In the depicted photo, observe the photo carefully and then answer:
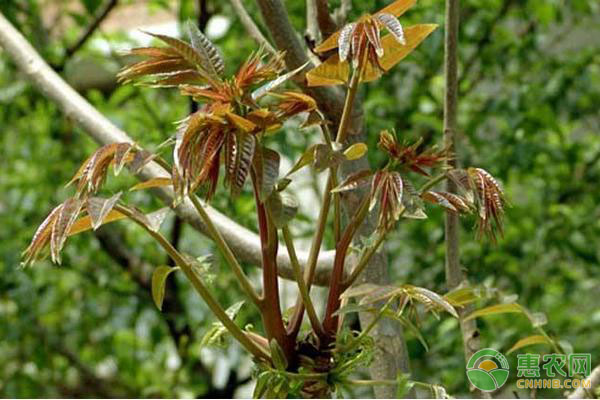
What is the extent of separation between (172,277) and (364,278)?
1.14 m

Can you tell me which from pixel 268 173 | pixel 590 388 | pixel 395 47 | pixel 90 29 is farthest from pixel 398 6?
pixel 90 29

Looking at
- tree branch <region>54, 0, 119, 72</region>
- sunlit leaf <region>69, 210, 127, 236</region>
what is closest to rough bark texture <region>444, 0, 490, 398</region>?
sunlit leaf <region>69, 210, 127, 236</region>

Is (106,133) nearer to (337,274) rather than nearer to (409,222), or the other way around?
(337,274)

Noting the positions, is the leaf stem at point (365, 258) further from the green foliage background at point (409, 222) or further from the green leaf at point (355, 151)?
the green foliage background at point (409, 222)

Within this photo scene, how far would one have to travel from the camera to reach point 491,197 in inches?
24.5

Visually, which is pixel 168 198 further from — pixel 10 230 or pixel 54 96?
pixel 10 230

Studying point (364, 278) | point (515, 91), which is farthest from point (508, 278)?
point (364, 278)

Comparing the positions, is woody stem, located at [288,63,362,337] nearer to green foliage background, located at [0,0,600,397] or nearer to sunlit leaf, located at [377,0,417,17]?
sunlit leaf, located at [377,0,417,17]

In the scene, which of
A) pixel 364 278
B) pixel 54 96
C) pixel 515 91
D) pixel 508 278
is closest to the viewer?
pixel 364 278

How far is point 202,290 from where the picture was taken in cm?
65

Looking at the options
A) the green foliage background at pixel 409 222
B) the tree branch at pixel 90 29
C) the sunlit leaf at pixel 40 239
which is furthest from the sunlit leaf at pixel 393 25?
the tree branch at pixel 90 29

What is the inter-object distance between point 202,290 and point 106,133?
1.32ft

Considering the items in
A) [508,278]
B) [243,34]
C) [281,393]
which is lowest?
[508,278]

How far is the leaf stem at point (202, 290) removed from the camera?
636 mm
